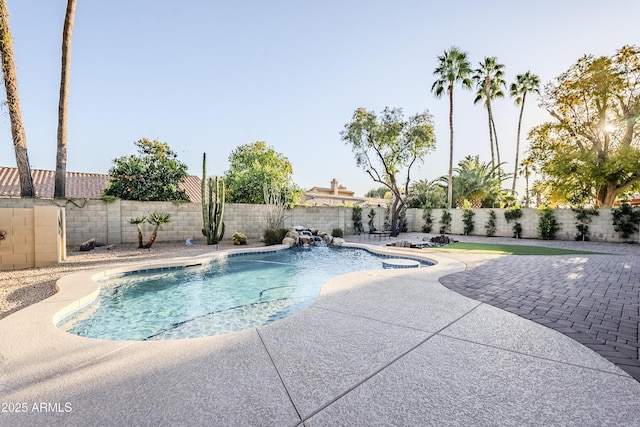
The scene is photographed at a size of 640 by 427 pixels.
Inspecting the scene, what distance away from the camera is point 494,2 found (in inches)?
365

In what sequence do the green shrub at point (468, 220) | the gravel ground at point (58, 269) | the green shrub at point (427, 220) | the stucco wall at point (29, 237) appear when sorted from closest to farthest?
1. the gravel ground at point (58, 269)
2. the stucco wall at point (29, 237)
3. the green shrub at point (468, 220)
4. the green shrub at point (427, 220)

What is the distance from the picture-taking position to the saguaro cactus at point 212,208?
1103cm

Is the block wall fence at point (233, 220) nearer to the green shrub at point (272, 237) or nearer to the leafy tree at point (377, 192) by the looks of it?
the green shrub at point (272, 237)

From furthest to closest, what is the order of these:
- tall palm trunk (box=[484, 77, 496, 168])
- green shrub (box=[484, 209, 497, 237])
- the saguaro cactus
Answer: tall palm trunk (box=[484, 77, 496, 168]) → green shrub (box=[484, 209, 497, 237]) → the saguaro cactus

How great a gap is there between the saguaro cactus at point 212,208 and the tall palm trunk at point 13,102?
5143 mm

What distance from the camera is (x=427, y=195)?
68.4 ft

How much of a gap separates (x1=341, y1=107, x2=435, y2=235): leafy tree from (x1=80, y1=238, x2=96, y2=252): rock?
13.1m

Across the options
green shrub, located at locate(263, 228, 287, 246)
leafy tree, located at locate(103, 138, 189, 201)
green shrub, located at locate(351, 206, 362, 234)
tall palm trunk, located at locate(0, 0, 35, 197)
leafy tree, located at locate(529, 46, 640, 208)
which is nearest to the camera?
tall palm trunk, located at locate(0, 0, 35, 197)

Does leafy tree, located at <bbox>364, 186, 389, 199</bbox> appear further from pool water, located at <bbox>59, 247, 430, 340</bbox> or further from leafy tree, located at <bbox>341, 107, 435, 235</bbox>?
pool water, located at <bbox>59, 247, 430, 340</bbox>

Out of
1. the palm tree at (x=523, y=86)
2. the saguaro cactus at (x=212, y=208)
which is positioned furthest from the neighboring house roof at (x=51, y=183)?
the palm tree at (x=523, y=86)

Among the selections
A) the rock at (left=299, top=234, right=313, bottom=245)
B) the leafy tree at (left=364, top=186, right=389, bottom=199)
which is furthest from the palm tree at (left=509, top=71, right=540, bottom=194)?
the leafy tree at (left=364, top=186, right=389, bottom=199)

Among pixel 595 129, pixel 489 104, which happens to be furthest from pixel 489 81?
pixel 595 129

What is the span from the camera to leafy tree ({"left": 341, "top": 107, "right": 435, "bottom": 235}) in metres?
16.5

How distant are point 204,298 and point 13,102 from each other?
9131 mm
